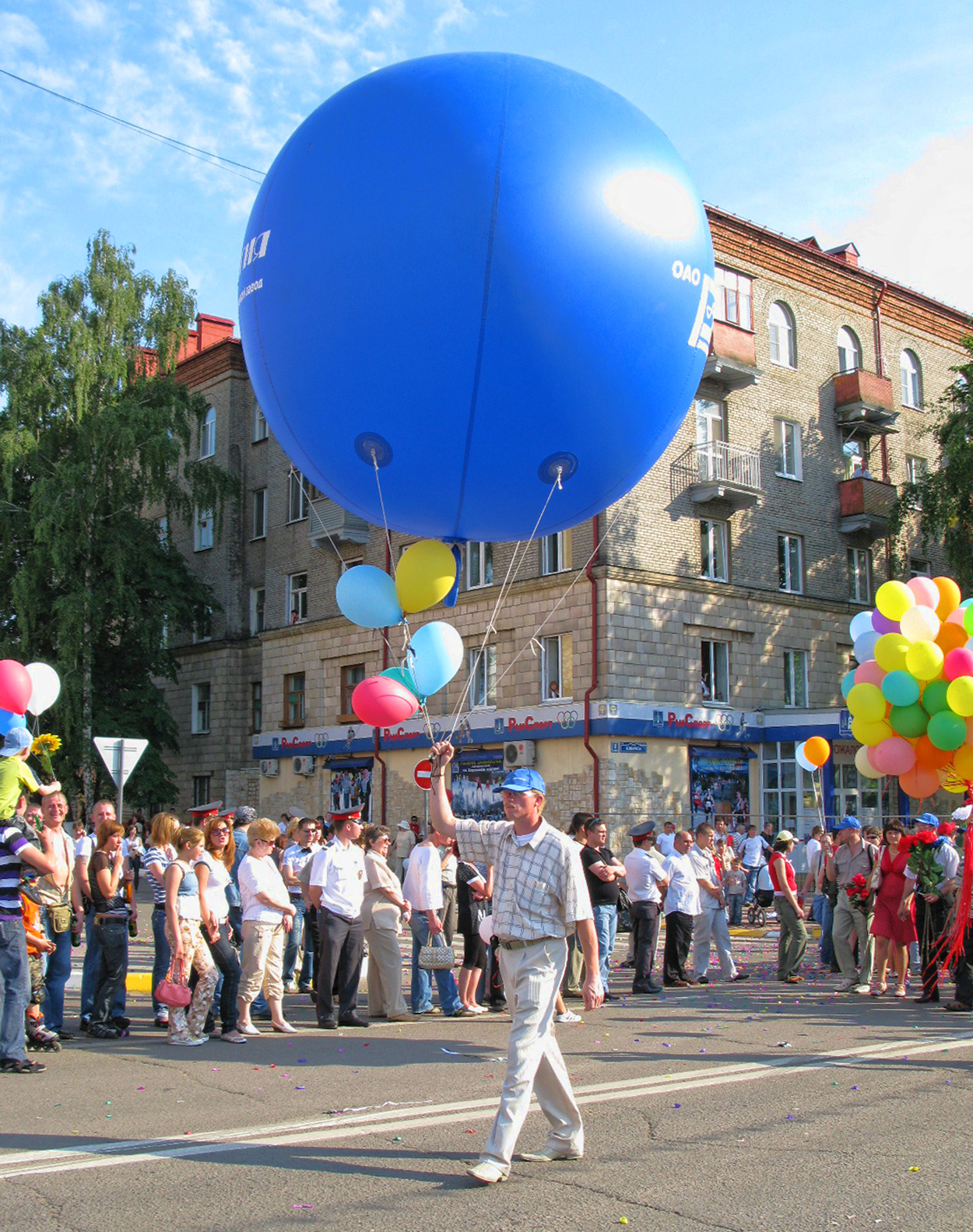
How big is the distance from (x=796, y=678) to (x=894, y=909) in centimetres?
1994

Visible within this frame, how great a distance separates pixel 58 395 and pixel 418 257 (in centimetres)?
2619

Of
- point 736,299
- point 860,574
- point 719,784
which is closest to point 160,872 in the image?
point 719,784

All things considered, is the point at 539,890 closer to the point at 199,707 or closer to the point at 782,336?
the point at 782,336

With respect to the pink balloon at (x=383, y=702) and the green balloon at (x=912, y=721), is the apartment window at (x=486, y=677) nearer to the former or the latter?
the green balloon at (x=912, y=721)

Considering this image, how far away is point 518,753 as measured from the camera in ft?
93.5

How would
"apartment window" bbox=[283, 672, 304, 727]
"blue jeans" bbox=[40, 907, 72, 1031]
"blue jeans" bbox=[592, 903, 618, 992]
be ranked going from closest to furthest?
"blue jeans" bbox=[40, 907, 72, 1031] → "blue jeans" bbox=[592, 903, 618, 992] → "apartment window" bbox=[283, 672, 304, 727]

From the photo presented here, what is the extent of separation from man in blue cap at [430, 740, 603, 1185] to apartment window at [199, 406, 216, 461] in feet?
114

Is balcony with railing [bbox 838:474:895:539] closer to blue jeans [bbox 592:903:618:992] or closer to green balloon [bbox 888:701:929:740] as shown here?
green balloon [bbox 888:701:929:740]

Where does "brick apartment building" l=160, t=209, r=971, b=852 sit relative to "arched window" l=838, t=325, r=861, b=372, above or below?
below

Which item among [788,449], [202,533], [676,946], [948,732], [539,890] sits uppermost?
[788,449]

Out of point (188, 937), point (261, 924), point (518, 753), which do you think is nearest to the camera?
point (188, 937)

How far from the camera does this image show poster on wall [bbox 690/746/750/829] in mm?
28709

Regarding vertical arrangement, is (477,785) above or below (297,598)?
below

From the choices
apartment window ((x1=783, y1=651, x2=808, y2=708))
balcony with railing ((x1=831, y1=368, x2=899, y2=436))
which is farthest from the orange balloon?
balcony with railing ((x1=831, y1=368, x2=899, y2=436))
